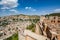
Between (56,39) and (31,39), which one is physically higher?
(56,39)

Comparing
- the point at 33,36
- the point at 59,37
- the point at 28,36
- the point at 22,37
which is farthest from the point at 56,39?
the point at 22,37

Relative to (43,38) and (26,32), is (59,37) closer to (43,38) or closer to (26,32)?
(43,38)

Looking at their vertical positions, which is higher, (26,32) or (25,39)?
(26,32)

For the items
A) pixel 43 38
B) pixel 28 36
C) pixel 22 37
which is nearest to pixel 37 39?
pixel 43 38

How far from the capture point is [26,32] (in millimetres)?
4562

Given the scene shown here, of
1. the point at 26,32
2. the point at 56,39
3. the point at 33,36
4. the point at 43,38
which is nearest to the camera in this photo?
the point at 56,39

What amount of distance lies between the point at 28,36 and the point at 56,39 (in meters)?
1.66

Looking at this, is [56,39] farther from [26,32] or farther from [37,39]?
[26,32]

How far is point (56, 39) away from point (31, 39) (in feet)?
4.96

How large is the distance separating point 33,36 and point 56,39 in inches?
54.6

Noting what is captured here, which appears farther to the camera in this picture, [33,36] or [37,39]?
[33,36]

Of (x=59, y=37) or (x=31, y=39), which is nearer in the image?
(x=59, y=37)

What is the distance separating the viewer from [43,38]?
3.94m

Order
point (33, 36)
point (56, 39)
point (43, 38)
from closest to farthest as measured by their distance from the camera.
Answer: point (56, 39) < point (43, 38) < point (33, 36)
